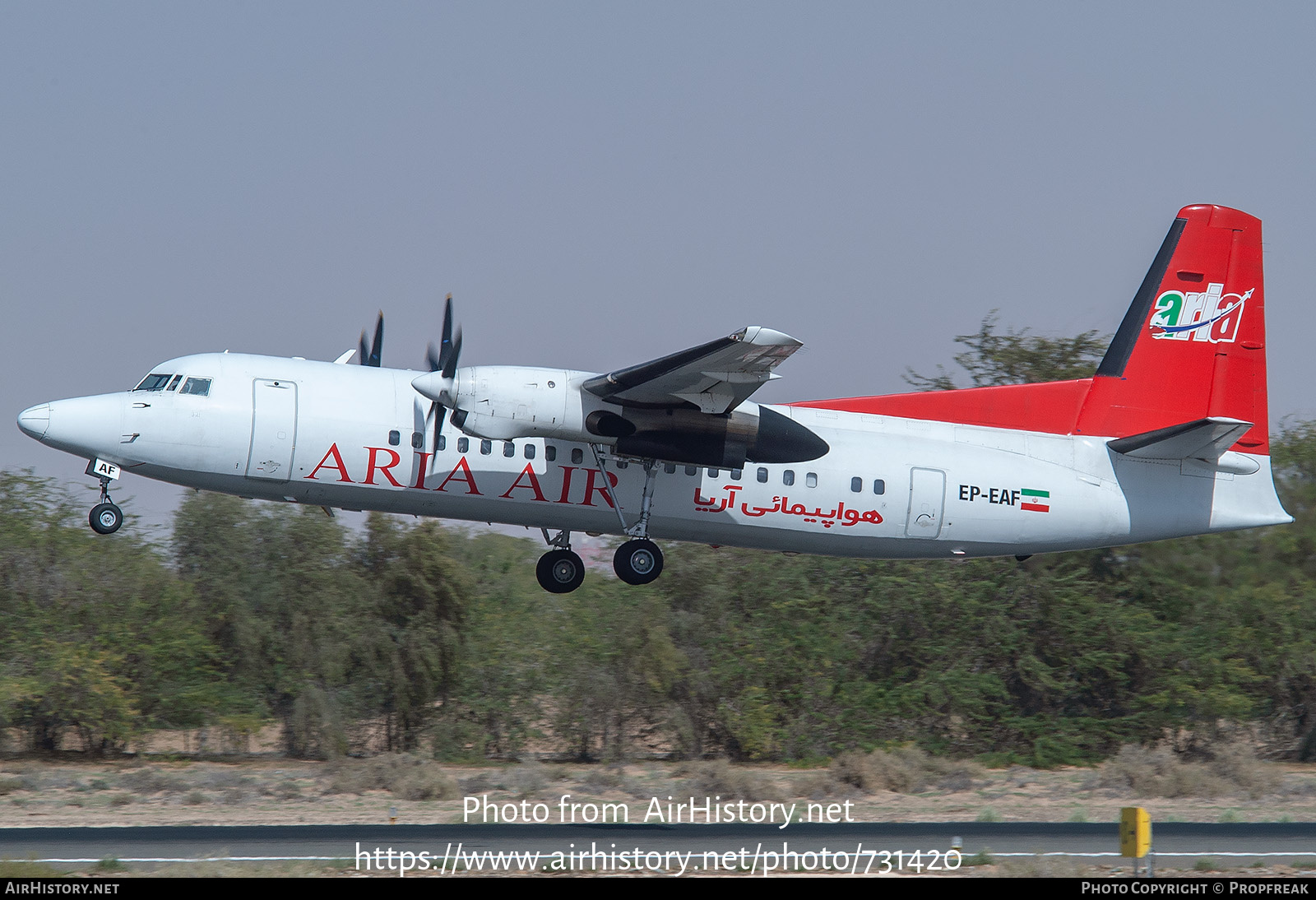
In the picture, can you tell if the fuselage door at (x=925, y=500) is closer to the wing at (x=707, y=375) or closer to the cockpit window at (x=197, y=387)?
the wing at (x=707, y=375)

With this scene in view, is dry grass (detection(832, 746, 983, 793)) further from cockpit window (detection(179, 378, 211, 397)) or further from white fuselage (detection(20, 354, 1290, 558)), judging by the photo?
cockpit window (detection(179, 378, 211, 397))

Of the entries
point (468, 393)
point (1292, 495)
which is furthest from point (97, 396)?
point (1292, 495)

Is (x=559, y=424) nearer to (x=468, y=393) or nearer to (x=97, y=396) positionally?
(x=468, y=393)

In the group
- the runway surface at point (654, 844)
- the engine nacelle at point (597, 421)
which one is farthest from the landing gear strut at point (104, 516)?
the engine nacelle at point (597, 421)

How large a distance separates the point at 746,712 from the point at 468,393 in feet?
45.2

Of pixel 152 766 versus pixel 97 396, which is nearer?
pixel 97 396

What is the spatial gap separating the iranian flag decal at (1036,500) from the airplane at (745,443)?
0.03 m

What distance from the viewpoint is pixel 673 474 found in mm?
16281

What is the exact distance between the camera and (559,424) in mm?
15062

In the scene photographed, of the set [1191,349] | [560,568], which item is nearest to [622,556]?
[560,568]

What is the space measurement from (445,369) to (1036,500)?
8.38 meters

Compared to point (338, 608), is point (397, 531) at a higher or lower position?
higher
